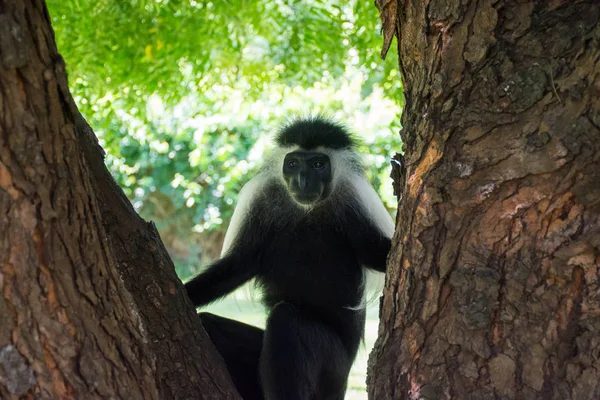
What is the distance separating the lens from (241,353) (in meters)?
2.94

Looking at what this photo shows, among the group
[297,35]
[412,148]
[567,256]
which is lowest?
[567,256]

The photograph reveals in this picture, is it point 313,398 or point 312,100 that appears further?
point 312,100

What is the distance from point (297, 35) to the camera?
4.52 m

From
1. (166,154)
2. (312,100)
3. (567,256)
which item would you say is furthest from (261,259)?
(166,154)

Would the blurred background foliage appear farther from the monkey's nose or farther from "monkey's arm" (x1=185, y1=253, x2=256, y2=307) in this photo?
"monkey's arm" (x1=185, y1=253, x2=256, y2=307)

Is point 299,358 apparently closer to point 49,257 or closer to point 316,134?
point 316,134

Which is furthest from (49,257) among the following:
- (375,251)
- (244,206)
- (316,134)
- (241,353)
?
(316,134)

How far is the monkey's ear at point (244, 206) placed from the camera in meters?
3.48

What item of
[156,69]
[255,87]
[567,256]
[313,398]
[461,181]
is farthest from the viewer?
[255,87]

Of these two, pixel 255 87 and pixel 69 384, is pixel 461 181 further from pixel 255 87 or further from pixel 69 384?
pixel 255 87

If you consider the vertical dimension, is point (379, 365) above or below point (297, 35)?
below

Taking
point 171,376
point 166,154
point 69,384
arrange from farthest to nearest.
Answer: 1. point 166,154
2. point 171,376
3. point 69,384

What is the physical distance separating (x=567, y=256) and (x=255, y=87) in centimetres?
Answer: 353

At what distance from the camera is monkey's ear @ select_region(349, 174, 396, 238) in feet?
11.0
